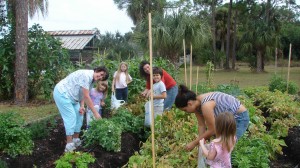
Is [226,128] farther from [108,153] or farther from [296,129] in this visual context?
[296,129]

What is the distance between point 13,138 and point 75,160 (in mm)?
1117

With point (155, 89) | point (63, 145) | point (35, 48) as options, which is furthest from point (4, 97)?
point (155, 89)

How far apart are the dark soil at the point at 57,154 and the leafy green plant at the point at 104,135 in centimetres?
10

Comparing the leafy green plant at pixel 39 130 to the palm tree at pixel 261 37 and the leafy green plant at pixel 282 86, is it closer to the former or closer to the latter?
the leafy green plant at pixel 282 86

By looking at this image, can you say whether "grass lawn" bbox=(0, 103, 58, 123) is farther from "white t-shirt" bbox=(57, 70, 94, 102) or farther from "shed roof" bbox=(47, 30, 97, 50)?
"shed roof" bbox=(47, 30, 97, 50)

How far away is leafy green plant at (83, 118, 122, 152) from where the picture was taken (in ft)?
16.9

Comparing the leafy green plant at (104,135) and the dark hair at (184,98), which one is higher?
the dark hair at (184,98)

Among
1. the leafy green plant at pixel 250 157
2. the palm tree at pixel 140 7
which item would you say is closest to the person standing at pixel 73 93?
the leafy green plant at pixel 250 157

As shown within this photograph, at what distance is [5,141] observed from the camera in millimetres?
5035

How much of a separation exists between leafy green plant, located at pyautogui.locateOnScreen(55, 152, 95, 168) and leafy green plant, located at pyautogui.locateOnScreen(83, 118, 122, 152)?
0.47 meters

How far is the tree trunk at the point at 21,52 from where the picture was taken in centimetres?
1038

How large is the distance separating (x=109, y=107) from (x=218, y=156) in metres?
4.59

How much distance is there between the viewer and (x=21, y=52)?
10.5 meters

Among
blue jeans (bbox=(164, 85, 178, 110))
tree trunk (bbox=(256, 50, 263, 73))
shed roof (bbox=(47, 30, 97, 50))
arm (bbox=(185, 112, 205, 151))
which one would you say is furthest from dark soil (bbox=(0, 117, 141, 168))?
tree trunk (bbox=(256, 50, 263, 73))
